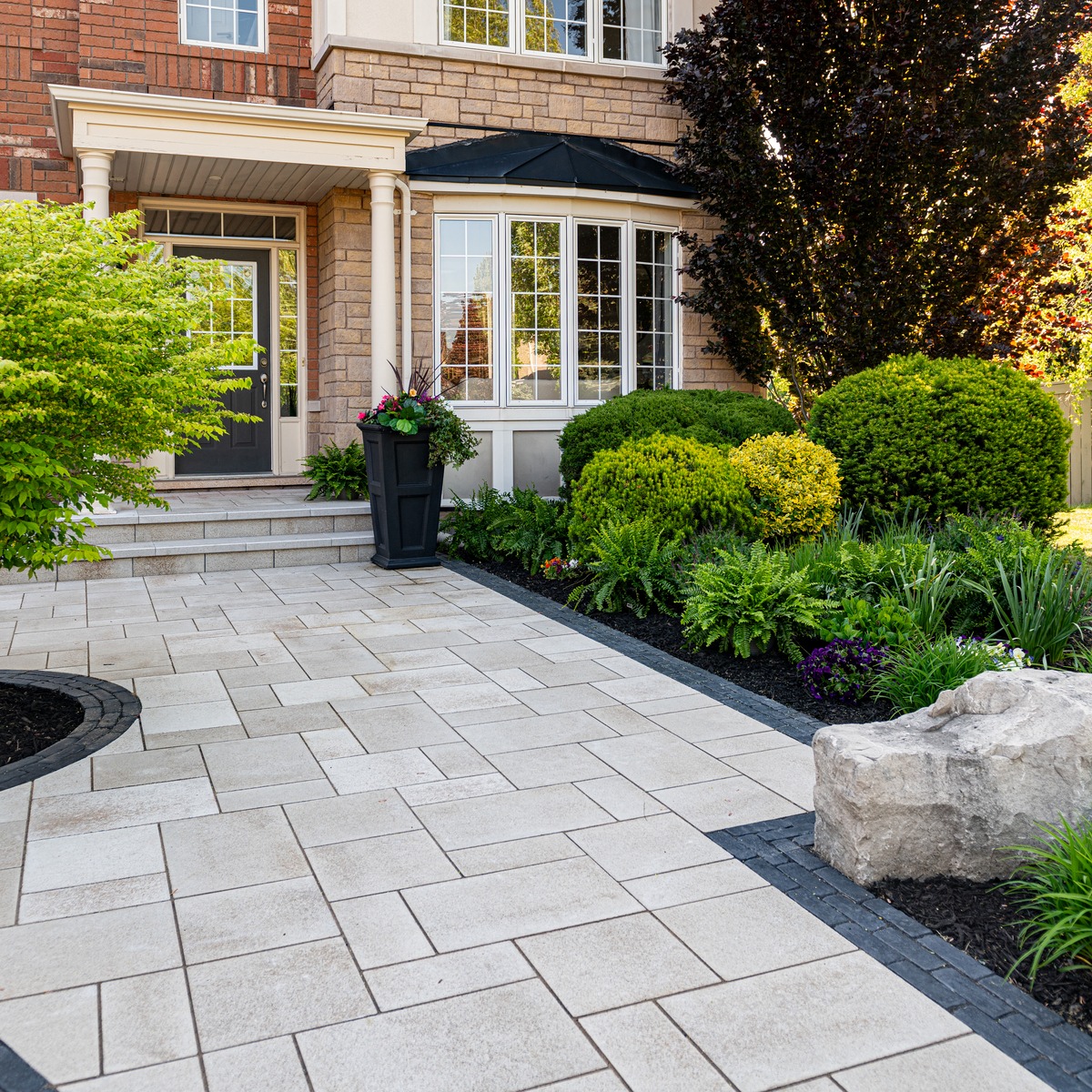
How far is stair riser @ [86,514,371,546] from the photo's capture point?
8.17 metres

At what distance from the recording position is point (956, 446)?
24.4 feet

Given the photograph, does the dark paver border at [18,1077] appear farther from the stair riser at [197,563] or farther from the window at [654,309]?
the window at [654,309]

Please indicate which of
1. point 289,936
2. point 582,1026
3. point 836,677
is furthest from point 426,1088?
point 836,677

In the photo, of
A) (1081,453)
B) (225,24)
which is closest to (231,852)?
(225,24)

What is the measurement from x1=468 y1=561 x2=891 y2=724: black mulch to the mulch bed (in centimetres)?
293

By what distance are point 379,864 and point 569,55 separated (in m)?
9.56

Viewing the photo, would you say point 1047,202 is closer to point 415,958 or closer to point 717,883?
point 717,883

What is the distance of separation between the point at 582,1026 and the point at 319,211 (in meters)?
9.86

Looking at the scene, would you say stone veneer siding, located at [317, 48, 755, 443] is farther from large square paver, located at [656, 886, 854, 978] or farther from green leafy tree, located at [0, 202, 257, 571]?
large square paver, located at [656, 886, 854, 978]

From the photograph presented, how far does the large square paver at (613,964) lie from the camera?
2.37 metres

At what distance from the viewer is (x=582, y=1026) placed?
2242 millimetres

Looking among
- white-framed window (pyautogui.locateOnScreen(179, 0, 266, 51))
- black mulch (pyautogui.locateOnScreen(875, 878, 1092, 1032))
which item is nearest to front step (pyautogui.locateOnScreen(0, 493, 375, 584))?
white-framed window (pyautogui.locateOnScreen(179, 0, 266, 51))

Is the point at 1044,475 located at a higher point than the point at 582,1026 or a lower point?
higher

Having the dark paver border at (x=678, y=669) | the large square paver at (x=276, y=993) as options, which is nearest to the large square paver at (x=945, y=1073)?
the large square paver at (x=276, y=993)
